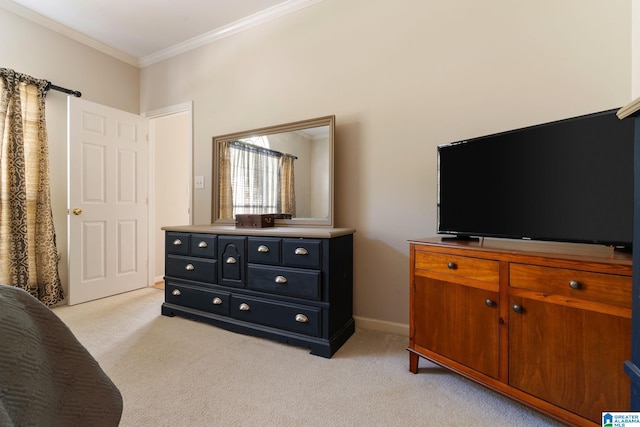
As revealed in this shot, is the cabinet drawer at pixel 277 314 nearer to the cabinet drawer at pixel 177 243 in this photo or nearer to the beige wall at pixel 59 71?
the cabinet drawer at pixel 177 243

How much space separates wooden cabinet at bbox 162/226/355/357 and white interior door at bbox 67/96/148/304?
109 centimetres

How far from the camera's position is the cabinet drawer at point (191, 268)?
2.29 m

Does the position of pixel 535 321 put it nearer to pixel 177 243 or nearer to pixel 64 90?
pixel 177 243

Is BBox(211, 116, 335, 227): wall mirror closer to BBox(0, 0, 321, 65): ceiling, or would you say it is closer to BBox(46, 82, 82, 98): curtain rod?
BBox(0, 0, 321, 65): ceiling

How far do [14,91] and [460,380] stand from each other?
4.23 m

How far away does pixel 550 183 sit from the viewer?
4.12 feet

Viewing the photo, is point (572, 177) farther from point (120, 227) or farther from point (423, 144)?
point (120, 227)

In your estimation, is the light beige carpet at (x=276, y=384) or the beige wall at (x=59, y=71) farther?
the beige wall at (x=59, y=71)

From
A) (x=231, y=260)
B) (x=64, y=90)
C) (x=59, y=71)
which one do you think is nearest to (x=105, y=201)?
(x=64, y=90)

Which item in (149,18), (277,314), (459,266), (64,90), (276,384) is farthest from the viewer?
(64,90)

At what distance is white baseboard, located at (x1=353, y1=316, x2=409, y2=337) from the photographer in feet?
6.90

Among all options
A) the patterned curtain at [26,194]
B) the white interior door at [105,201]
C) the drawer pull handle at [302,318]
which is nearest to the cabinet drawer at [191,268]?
the drawer pull handle at [302,318]

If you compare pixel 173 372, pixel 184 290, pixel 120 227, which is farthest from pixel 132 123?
pixel 173 372

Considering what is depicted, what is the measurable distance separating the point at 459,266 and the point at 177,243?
228 cm
